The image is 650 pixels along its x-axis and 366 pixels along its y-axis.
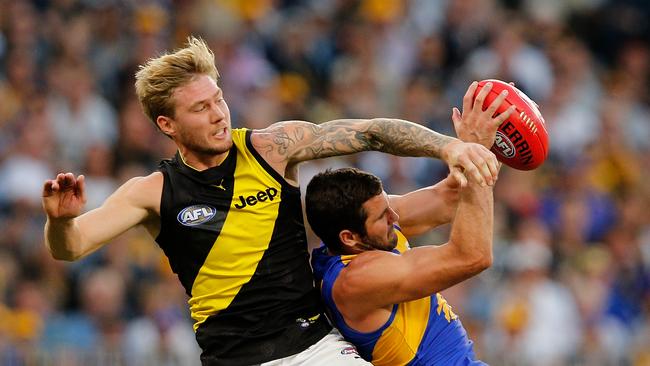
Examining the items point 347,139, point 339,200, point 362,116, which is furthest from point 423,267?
point 362,116

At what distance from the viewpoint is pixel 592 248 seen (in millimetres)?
12898

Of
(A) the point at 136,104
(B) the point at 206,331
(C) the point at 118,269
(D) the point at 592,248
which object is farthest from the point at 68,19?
(B) the point at 206,331

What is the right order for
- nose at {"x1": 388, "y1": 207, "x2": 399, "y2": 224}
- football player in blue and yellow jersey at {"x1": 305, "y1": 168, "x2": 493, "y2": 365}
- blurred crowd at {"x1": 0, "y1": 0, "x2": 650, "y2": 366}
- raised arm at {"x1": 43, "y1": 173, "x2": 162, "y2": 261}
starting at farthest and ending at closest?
blurred crowd at {"x1": 0, "y1": 0, "x2": 650, "y2": 366} → nose at {"x1": 388, "y1": 207, "x2": 399, "y2": 224} → football player in blue and yellow jersey at {"x1": 305, "y1": 168, "x2": 493, "y2": 365} → raised arm at {"x1": 43, "y1": 173, "x2": 162, "y2": 261}

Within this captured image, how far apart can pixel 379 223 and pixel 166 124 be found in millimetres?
1200

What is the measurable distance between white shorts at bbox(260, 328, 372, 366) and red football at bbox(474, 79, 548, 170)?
1256 mm

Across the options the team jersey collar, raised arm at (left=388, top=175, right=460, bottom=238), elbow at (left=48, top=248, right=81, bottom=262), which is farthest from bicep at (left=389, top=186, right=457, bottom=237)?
elbow at (left=48, top=248, right=81, bottom=262)

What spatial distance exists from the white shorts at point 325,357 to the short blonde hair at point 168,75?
4.49 ft

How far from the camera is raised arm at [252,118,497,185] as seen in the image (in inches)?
238

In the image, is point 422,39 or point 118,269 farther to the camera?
point 422,39

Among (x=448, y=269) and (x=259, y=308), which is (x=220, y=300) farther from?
(x=448, y=269)

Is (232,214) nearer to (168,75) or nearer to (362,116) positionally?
(168,75)

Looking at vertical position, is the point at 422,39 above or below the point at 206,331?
below

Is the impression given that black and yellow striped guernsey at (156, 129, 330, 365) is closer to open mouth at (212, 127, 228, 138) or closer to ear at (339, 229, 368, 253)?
open mouth at (212, 127, 228, 138)

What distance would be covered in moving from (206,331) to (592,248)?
7317 mm
